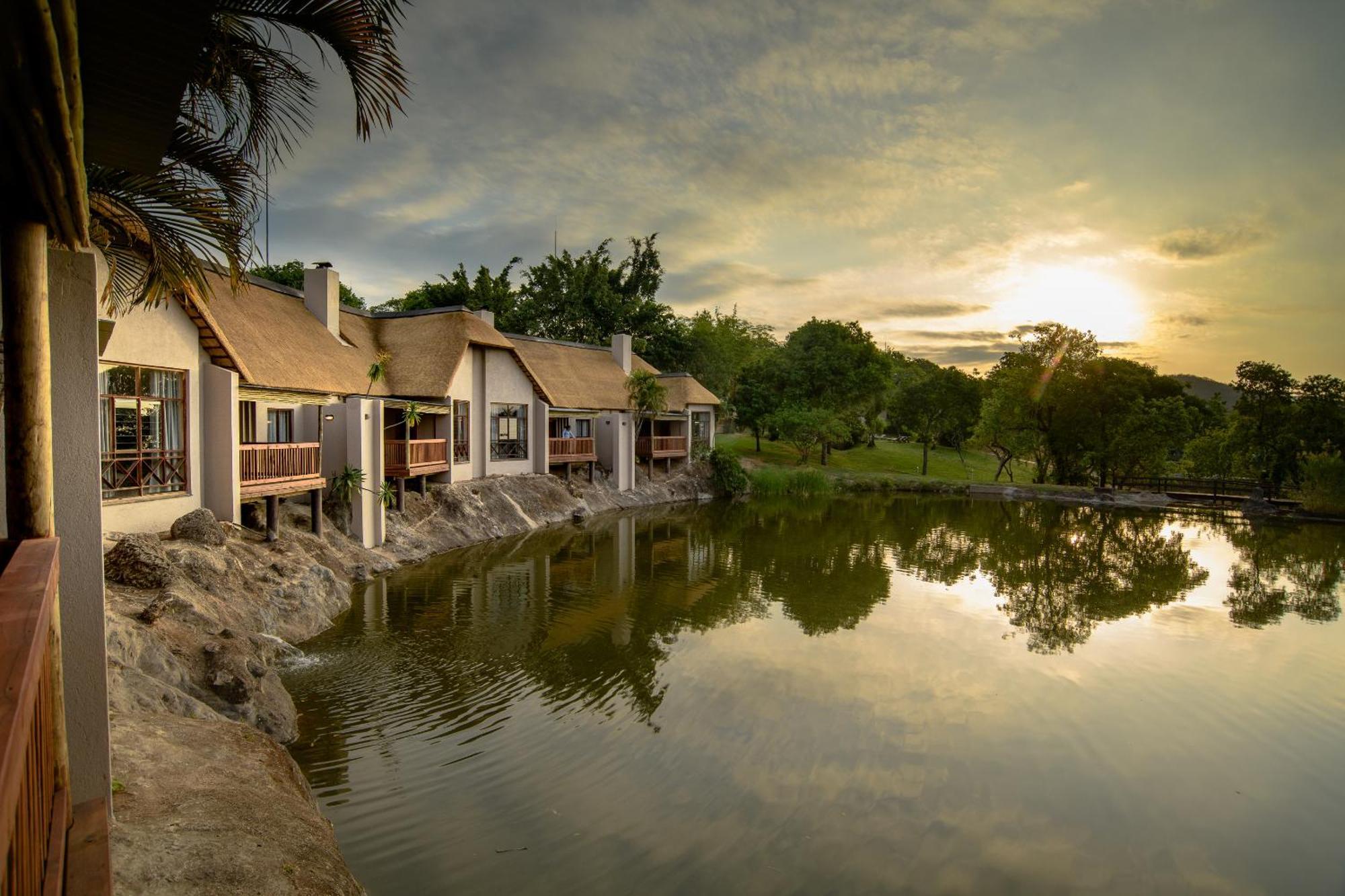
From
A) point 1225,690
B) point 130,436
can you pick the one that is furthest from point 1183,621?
point 130,436

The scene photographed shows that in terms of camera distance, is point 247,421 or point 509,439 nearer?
point 247,421

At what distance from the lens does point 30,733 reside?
227cm

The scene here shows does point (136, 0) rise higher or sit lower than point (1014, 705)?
higher

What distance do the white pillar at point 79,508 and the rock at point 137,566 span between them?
6.96 m

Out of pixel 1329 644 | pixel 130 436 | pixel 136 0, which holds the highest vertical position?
pixel 136 0

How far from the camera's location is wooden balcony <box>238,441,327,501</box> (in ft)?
45.6

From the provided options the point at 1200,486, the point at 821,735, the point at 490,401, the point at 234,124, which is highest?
the point at 234,124

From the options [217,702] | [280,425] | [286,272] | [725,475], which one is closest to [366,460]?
[280,425]

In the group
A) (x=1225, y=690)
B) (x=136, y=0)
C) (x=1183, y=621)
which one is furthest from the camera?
(x=1183, y=621)

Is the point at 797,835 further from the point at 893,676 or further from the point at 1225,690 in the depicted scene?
the point at 1225,690

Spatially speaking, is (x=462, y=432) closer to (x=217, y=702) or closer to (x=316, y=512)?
(x=316, y=512)

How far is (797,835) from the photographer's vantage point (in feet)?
22.9

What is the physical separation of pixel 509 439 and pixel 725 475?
42.5ft

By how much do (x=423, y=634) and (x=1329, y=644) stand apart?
1718 centimetres
